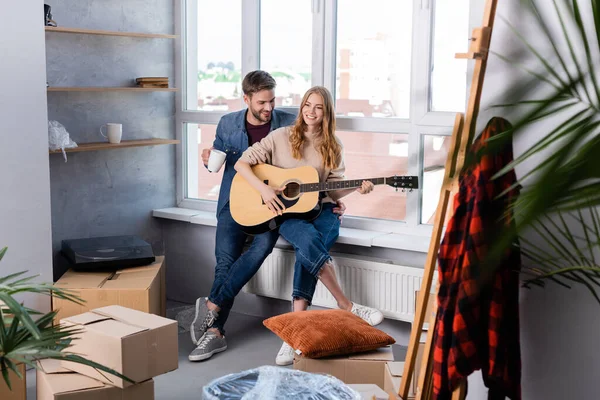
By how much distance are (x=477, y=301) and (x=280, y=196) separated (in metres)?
2.03

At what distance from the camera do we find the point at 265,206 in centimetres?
372

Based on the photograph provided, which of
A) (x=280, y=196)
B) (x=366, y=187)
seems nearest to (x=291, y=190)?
(x=280, y=196)

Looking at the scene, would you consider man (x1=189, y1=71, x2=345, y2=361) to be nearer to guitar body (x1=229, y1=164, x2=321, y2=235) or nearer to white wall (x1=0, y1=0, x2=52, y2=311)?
guitar body (x1=229, y1=164, x2=321, y2=235)

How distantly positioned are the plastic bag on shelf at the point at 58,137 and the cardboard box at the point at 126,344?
4.07 ft

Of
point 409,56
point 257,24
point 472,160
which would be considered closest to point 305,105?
point 409,56

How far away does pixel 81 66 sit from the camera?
4.07 meters

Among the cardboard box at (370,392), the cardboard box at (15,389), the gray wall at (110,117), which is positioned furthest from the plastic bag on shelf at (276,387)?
the gray wall at (110,117)

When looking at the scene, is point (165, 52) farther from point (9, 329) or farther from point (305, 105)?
point (9, 329)

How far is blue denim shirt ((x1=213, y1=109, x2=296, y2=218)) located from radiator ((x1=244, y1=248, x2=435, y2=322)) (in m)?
0.44

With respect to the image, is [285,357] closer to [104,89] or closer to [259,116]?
[259,116]

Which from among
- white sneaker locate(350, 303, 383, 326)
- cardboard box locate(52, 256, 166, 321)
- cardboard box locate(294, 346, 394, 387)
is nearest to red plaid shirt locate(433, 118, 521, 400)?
cardboard box locate(294, 346, 394, 387)

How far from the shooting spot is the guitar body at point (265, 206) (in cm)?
365

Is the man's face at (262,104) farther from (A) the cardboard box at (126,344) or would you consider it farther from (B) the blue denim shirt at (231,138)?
(A) the cardboard box at (126,344)

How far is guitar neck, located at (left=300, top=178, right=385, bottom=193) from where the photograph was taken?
3.49 metres
